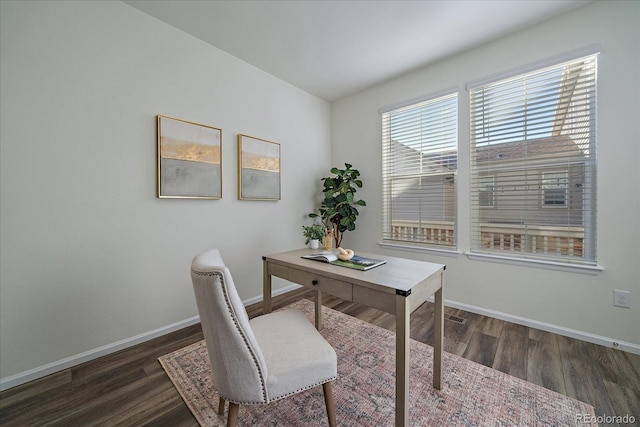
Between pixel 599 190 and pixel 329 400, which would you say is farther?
pixel 599 190

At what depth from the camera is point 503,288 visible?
2373mm

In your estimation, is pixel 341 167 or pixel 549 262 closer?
pixel 549 262

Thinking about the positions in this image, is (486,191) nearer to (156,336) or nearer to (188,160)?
(188,160)

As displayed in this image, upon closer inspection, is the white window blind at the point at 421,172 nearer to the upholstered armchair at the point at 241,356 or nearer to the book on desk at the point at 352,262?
the book on desk at the point at 352,262

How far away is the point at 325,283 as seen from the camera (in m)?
1.45

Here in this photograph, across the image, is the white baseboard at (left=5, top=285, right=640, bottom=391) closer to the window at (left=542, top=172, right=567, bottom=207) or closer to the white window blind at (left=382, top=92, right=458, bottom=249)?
the white window blind at (left=382, top=92, right=458, bottom=249)

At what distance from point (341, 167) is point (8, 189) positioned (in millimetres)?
3192

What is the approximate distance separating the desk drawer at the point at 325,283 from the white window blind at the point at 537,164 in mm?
1893

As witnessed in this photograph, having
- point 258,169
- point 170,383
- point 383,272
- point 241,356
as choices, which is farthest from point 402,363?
point 258,169

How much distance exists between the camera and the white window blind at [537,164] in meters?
2.01

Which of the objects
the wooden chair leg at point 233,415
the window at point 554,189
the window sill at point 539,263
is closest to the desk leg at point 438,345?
the wooden chair leg at point 233,415

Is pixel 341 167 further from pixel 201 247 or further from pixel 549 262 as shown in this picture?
pixel 549 262

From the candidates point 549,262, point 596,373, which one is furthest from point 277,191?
point 596,373

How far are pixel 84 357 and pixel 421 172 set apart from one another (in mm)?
3502
